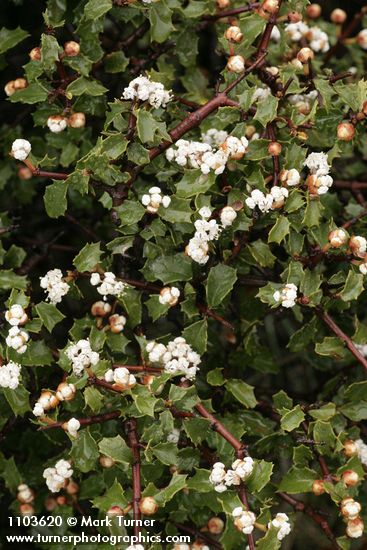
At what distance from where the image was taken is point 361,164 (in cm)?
197

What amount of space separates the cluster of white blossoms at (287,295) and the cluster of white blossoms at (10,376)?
1.56 feet

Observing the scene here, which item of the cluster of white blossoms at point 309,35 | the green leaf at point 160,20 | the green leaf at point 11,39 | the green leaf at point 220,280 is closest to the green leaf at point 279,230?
the green leaf at point 220,280

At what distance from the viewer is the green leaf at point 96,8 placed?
139 cm

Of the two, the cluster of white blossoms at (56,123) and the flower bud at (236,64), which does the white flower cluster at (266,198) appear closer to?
the flower bud at (236,64)

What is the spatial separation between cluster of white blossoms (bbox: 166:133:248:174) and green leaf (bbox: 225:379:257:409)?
0.44 metres

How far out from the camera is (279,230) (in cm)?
135

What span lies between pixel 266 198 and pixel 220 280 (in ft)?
0.63

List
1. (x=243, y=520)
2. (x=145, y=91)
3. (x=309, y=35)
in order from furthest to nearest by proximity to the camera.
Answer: (x=309, y=35) → (x=145, y=91) → (x=243, y=520)

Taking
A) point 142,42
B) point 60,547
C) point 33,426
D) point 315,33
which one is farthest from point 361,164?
point 60,547

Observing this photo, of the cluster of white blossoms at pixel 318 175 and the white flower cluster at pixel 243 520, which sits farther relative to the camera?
the cluster of white blossoms at pixel 318 175

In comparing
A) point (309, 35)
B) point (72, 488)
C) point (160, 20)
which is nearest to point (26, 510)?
point (72, 488)

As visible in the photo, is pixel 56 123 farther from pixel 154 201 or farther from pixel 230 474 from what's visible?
pixel 230 474

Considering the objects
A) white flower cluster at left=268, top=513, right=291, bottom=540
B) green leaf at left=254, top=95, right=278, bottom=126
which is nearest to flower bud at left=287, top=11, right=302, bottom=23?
green leaf at left=254, top=95, right=278, bottom=126

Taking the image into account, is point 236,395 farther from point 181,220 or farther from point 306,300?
point 181,220
